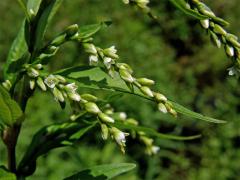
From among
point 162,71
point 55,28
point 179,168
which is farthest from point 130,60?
point 179,168

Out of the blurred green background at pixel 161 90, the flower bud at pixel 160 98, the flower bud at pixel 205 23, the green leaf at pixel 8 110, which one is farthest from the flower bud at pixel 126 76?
the blurred green background at pixel 161 90

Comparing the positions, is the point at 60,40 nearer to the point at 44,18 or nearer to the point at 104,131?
the point at 44,18

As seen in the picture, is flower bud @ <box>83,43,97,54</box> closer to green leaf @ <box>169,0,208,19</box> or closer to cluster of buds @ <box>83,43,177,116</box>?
cluster of buds @ <box>83,43,177,116</box>

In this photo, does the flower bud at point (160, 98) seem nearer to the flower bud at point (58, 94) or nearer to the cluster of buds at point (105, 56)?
the cluster of buds at point (105, 56)

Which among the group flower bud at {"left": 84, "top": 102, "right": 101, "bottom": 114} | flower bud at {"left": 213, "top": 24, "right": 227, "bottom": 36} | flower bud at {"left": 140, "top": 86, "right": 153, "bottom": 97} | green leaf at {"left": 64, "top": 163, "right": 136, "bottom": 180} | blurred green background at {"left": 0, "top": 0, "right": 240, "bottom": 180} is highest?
flower bud at {"left": 213, "top": 24, "right": 227, "bottom": 36}

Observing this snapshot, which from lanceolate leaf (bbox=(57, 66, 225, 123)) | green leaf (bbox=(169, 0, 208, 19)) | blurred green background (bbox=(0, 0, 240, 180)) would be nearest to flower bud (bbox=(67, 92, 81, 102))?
lanceolate leaf (bbox=(57, 66, 225, 123))
